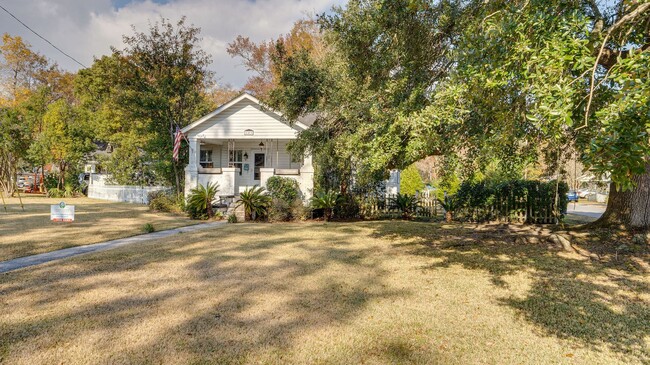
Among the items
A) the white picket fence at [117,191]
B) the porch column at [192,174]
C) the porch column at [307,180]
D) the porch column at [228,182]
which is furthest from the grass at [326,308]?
the white picket fence at [117,191]

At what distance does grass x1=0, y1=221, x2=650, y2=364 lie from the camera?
3.23 m

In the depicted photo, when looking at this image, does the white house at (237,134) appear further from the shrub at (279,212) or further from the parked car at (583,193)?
the parked car at (583,193)

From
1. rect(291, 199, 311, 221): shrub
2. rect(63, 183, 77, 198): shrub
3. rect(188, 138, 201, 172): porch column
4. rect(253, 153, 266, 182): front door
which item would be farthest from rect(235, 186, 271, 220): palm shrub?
rect(63, 183, 77, 198): shrub

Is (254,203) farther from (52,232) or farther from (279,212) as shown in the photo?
(52,232)

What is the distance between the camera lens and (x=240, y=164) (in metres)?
19.1

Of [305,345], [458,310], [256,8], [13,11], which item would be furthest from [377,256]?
[256,8]

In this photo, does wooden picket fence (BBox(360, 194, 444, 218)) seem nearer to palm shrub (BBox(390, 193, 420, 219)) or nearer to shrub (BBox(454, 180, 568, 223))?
palm shrub (BBox(390, 193, 420, 219))

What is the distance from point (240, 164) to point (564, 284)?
16.3m

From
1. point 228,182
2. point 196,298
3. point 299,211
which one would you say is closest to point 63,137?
point 228,182

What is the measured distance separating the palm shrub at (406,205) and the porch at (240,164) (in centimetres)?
372

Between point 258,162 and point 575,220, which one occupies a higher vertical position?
point 258,162

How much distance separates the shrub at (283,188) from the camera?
1445cm

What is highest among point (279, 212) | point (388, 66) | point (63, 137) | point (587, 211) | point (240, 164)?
point (63, 137)

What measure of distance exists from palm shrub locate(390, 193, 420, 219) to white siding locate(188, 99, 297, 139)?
18.6 ft
